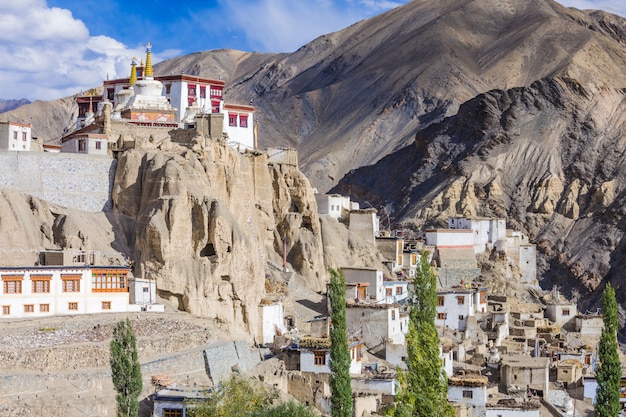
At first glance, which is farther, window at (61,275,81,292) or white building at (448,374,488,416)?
white building at (448,374,488,416)

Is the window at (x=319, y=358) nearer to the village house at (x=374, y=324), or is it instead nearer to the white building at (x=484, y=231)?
the village house at (x=374, y=324)

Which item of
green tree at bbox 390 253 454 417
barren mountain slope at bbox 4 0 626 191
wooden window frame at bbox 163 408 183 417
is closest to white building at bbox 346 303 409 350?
wooden window frame at bbox 163 408 183 417

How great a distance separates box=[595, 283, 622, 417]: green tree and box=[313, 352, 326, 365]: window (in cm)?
1112

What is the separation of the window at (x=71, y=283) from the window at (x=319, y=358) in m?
10.1

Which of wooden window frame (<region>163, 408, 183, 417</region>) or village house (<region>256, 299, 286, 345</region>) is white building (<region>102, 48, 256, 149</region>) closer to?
village house (<region>256, 299, 286, 345</region>)

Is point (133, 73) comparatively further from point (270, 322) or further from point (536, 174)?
point (536, 174)

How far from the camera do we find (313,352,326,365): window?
51.7m

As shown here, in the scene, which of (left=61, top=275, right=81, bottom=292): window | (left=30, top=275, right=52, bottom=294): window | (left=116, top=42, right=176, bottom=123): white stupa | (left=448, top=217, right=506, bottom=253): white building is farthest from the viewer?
(left=448, top=217, right=506, bottom=253): white building

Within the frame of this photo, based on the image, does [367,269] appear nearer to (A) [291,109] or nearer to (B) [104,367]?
(B) [104,367]

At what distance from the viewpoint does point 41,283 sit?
49.3m

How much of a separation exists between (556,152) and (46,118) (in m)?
85.9

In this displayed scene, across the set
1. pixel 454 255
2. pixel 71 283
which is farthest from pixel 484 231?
pixel 71 283

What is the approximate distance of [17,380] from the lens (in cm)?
4231

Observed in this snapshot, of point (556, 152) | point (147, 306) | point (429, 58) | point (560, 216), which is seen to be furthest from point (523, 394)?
point (429, 58)
